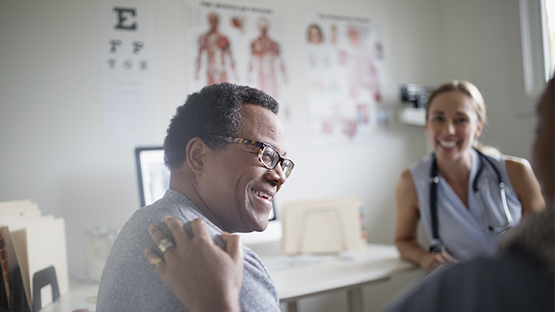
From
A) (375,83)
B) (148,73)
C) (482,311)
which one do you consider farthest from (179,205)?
(375,83)

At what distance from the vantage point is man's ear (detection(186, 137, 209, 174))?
923 millimetres

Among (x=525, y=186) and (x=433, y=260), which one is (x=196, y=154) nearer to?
(x=433, y=260)

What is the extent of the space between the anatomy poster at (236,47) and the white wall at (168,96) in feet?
0.20

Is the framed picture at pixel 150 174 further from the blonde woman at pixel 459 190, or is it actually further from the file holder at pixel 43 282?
the blonde woman at pixel 459 190

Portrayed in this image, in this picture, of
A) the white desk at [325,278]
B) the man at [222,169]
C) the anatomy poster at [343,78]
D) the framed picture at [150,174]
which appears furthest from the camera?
the anatomy poster at [343,78]

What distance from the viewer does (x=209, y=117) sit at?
933 mm

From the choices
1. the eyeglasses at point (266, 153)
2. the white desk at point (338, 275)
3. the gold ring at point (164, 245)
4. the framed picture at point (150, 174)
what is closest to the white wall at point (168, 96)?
the framed picture at point (150, 174)

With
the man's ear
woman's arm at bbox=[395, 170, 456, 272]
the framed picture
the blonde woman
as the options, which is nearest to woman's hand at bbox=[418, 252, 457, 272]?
the blonde woman

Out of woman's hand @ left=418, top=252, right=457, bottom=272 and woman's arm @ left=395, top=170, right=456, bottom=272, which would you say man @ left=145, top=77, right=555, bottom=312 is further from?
woman's arm @ left=395, top=170, right=456, bottom=272

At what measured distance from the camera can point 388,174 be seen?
282 cm

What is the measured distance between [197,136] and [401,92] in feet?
6.97

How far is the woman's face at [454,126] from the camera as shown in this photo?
189 cm

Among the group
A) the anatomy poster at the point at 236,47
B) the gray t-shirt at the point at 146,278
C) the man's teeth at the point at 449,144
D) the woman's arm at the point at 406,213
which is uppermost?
the anatomy poster at the point at 236,47

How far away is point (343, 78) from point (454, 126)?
2.95 ft
